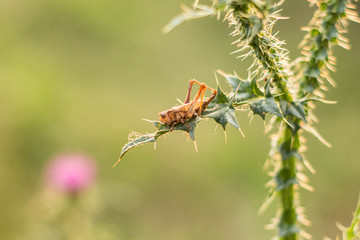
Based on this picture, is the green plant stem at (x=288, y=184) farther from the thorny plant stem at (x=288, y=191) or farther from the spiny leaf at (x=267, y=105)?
the spiny leaf at (x=267, y=105)

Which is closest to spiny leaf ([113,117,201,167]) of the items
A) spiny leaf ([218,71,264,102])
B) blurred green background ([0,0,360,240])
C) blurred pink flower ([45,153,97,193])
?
spiny leaf ([218,71,264,102])

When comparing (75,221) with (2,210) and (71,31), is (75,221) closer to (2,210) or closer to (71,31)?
(2,210)

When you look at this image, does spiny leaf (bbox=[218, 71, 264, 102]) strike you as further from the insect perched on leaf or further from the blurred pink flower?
the blurred pink flower

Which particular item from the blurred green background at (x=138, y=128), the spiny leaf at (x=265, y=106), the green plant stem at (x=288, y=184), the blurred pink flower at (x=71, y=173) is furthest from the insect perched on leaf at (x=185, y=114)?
the blurred pink flower at (x=71, y=173)

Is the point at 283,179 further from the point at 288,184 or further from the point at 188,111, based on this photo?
the point at 188,111

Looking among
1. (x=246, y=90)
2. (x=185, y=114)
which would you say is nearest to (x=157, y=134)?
(x=185, y=114)

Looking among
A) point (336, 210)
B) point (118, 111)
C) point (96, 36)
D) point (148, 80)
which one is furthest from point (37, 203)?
point (96, 36)
